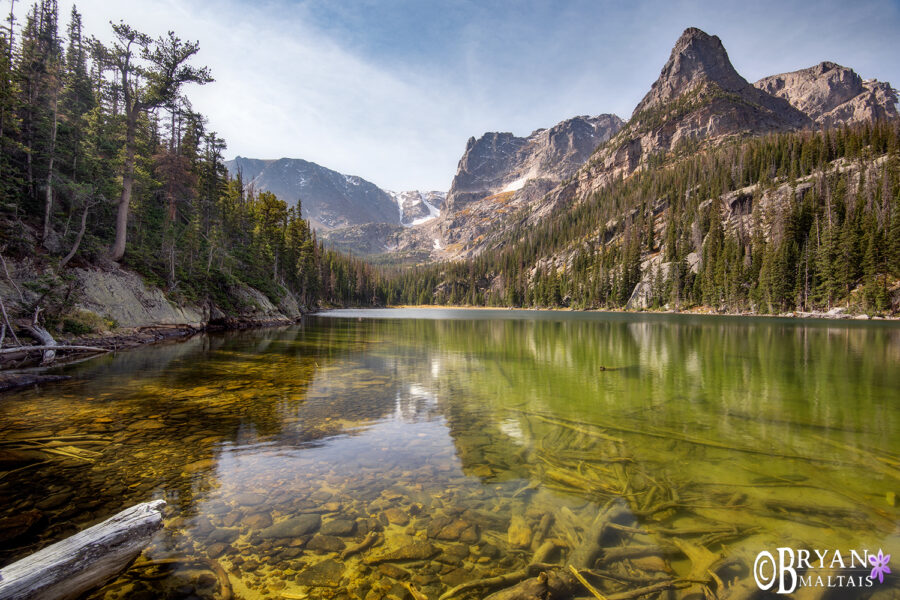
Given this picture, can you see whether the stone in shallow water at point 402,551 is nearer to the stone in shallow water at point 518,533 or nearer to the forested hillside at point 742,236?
the stone in shallow water at point 518,533

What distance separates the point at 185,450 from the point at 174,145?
205 ft

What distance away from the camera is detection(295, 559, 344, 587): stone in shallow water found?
3.93 metres

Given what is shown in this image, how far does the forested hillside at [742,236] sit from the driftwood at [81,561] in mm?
83100

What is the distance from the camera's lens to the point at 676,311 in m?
88.6

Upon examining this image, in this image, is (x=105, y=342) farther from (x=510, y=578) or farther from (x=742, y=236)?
(x=742, y=236)

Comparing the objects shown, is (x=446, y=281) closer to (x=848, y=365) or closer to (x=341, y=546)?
(x=848, y=365)

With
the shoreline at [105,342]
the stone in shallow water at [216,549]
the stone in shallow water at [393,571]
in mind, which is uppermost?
the shoreline at [105,342]

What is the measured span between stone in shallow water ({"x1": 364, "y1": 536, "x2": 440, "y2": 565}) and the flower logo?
16.7 ft

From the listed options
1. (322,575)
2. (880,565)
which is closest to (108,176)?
(322,575)

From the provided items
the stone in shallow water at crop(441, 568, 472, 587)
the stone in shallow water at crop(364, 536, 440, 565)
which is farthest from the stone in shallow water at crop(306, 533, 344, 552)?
the stone in shallow water at crop(441, 568, 472, 587)

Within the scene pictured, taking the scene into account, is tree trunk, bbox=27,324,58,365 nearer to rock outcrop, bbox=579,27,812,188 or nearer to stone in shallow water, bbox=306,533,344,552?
stone in shallow water, bbox=306,533,344,552

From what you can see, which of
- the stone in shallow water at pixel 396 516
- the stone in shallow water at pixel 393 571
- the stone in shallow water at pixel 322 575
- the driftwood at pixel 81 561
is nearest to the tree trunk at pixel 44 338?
the driftwood at pixel 81 561

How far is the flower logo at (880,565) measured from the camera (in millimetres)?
4109

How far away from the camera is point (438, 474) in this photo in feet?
22.0
